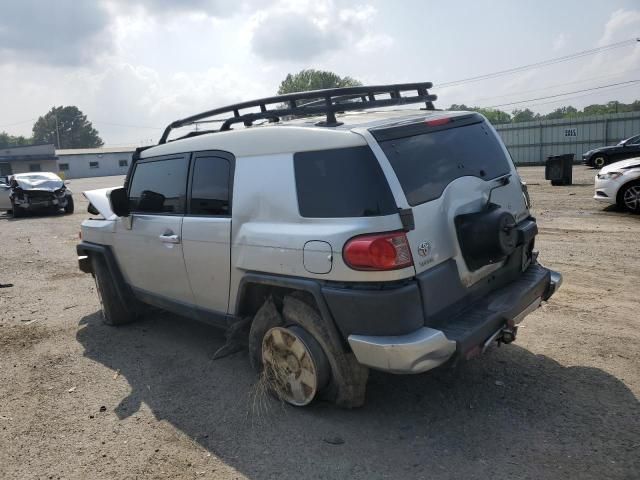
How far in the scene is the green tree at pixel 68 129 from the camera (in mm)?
128875

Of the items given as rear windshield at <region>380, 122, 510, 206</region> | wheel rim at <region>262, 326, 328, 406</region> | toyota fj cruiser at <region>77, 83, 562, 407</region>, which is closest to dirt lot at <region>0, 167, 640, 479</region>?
wheel rim at <region>262, 326, 328, 406</region>

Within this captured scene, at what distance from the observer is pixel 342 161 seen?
3045 mm

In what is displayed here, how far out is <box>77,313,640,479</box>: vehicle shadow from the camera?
2.85 m

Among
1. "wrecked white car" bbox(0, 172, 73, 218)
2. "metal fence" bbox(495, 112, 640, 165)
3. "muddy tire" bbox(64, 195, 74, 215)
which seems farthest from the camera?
"metal fence" bbox(495, 112, 640, 165)

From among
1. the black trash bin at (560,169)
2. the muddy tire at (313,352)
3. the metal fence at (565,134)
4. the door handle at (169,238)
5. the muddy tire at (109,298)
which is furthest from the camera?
the metal fence at (565,134)

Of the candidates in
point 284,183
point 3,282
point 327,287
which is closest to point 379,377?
point 327,287

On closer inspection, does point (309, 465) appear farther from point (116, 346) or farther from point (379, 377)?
point (116, 346)

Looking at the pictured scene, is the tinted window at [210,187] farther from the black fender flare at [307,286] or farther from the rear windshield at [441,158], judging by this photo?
the rear windshield at [441,158]

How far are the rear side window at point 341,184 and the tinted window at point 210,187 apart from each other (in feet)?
2.43

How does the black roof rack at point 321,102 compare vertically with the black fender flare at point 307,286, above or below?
above

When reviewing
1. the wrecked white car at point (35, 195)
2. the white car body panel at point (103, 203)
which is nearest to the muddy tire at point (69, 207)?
the wrecked white car at point (35, 195)

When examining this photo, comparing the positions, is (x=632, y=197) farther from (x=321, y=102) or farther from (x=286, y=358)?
(x=286, y=358)

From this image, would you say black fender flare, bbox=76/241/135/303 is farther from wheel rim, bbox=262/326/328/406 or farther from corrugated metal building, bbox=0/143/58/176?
corrugated metal building, bbox=0/143/58/176

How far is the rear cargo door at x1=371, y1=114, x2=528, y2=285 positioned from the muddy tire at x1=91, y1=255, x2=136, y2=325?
3.54 meters
